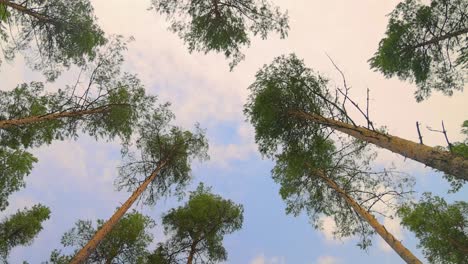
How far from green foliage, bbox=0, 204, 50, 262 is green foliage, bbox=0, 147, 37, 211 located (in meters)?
1.98

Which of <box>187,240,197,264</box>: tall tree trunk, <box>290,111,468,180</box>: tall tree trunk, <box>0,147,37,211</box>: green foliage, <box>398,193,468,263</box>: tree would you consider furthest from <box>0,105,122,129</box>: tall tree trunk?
<box>398,193,468,263</box>: tree

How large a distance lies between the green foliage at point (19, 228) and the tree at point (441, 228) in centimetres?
1321

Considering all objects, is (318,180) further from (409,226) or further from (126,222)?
(126,222)

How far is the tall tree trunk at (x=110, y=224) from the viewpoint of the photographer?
9042mm

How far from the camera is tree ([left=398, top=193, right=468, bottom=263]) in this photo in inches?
467

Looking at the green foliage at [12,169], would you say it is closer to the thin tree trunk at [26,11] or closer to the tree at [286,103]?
the thin tree trunk at [26,11]

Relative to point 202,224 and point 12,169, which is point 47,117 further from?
point 202,224

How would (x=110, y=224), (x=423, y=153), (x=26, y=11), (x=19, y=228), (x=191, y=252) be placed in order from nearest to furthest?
(x=423, y=153)
(x=26, y=11)
(x=110, y=224)
(x=19, y=228)
(x=191, y=252)

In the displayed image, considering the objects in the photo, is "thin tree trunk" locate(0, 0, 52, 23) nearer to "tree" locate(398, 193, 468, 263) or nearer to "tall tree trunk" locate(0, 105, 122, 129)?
"tall tree trunk" locate(0, 105, 122, 129)

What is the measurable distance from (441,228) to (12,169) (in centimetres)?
1434

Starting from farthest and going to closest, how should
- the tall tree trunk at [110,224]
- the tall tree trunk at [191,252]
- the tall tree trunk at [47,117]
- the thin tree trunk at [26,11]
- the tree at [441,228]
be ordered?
the tall tree trunk at [191,252], the tree at [441,228], the tall tree trunk at [110,224], the tall tree trunk at [47,117], the thin tree trunk at [26,11]

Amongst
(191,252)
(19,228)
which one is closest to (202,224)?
(191,252)

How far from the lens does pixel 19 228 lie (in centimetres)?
1269

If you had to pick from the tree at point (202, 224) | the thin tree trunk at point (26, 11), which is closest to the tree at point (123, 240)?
the tree at point (202, 224)
